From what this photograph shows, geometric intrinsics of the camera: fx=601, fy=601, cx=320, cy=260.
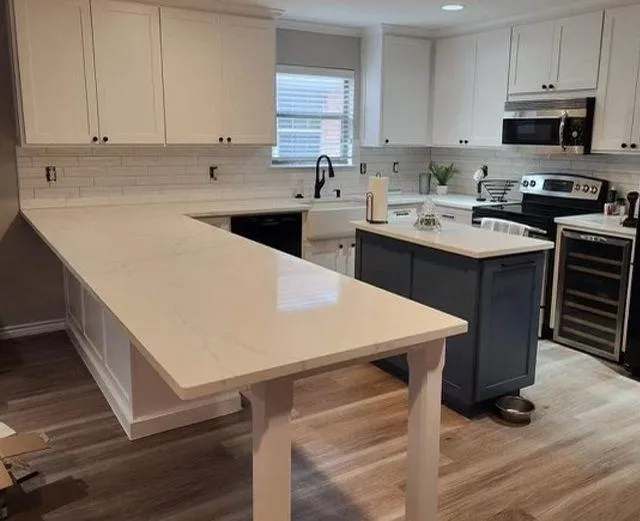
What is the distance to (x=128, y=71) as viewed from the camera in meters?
4.04

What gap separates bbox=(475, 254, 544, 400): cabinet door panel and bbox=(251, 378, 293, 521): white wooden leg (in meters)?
1.72

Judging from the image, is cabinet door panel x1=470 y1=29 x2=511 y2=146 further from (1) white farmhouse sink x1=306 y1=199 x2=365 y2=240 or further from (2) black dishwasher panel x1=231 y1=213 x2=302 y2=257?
(2) black dishwasher panel x1=231 y1=213 x2=302 y2=257

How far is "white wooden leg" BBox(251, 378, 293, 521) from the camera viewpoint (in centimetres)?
152

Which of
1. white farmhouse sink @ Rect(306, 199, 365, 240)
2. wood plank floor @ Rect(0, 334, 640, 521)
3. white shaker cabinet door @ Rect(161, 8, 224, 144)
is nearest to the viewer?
wood plank floor @ Rect(0, 334, 640, 521)

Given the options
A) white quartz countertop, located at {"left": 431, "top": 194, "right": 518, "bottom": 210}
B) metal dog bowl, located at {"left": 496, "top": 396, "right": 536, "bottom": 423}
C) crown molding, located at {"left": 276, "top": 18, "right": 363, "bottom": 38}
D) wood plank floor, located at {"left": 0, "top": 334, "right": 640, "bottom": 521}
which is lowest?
wood plank floor, located at {"left": 0, "top": 334, "right": 640, "bottom": 521}

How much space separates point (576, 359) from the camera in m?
3.99

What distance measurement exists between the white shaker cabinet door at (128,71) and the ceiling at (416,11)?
668mm

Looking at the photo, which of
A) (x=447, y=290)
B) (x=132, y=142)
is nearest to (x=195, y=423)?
(x=447, y=290)

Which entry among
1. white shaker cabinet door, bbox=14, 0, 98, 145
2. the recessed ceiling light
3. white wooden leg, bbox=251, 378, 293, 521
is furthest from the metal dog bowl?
white shaker cabinet door, bbox=14, 0, 98, 145

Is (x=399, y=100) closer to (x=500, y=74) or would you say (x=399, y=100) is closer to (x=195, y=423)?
(x=500, y=74)

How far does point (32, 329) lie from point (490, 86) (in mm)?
4042

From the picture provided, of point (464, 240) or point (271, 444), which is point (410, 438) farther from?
point (464, 240)

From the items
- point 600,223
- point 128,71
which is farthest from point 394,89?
point 128,71

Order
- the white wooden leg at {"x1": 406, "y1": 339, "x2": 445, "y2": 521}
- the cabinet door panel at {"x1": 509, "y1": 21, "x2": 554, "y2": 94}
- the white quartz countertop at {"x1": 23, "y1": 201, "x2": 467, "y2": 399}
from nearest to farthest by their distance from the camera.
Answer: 1. the white quartz countertop at {"x1": 23, "y1": 201, "x2": 467, "y2": 399}
2. the white wooden leg at {"x1": 406, "y1": 339, "x2": 445, "y2": 521}
3. the cabinet door panel at {"x1": 509, "y1": 21, "x2": 554, "y2": 94}
